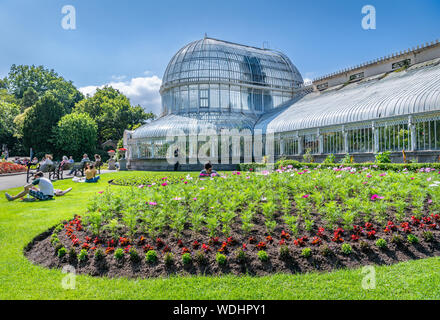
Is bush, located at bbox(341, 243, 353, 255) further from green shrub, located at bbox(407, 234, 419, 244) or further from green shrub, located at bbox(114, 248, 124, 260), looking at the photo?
green shrub, located at bbox(114, 248, 124, 260)

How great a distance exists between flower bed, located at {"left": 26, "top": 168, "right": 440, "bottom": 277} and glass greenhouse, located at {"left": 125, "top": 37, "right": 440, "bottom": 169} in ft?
40.4

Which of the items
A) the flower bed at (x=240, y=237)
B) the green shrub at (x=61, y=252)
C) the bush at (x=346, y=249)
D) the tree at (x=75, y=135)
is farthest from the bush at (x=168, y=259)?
the tree at (x=75, y=135)

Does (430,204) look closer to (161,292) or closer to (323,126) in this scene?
(161,292)

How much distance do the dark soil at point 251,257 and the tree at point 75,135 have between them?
43.7 meters

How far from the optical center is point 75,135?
4547 cm

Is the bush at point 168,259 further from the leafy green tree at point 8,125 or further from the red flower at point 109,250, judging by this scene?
the leafy green tree at point 8,125

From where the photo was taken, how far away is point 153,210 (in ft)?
19.7

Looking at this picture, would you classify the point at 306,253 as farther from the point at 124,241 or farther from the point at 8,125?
the point at 8,125

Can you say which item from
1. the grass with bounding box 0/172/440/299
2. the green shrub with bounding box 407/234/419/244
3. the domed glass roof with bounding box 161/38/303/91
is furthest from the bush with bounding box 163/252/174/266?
the domed glass roof with bounding box 161/38/303/91

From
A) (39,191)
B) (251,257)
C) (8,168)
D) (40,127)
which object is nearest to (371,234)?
(251,257)

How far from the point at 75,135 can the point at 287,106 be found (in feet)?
103

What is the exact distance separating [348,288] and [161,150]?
26639 mm

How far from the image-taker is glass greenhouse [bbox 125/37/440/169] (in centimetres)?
1739

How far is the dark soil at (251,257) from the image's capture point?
14.9ft
